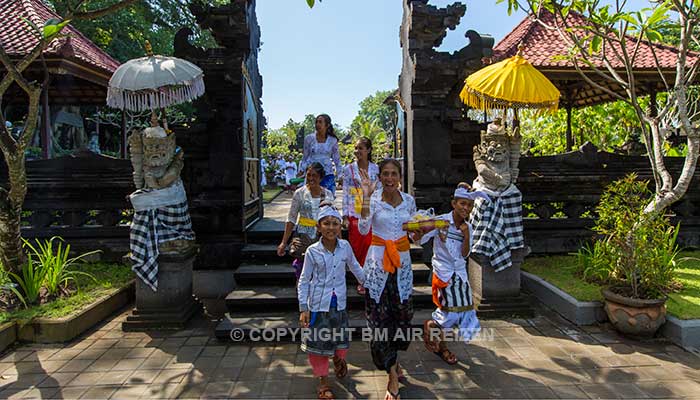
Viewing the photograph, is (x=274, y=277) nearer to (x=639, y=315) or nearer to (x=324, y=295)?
(x=324, y=295)

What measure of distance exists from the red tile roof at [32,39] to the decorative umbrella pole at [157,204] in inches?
185

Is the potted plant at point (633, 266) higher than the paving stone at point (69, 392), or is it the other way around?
the potted plant at point (633, 266)

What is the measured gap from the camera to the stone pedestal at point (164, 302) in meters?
5.03

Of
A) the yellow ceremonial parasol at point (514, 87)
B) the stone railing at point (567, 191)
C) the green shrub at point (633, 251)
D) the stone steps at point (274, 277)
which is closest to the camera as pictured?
the green shrub at point (633, 251)

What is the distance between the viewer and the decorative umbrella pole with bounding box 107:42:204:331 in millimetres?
5016

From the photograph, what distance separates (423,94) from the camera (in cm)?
646

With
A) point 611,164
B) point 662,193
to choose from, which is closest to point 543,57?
point 611,164

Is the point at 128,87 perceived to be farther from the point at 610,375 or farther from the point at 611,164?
the point at 611,164

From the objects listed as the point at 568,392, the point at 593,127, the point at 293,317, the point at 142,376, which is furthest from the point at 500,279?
the point at 593,127

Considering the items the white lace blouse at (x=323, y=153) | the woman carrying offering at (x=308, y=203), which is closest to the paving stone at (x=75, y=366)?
the woman carrying offering at (x=308, y=203)

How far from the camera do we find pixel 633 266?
4719 mm

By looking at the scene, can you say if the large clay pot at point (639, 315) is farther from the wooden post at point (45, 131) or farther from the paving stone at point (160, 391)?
the wooden post at point (45, 131)

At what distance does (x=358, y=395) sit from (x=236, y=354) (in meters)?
1.48

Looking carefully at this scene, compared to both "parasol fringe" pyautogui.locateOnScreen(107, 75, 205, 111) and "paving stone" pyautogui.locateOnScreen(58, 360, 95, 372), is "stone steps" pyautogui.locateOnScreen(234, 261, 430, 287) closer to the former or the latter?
"paving stone" pyautogui.locateOnScreen(58, 360, 95, 372)
